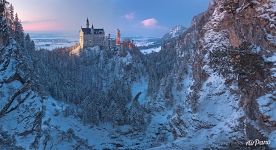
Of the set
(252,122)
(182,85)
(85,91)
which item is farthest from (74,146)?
(252,122)

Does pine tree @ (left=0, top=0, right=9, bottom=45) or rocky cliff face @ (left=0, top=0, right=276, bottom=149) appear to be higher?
pine tree @ (left=0, top=0, right=9, bottom=45)

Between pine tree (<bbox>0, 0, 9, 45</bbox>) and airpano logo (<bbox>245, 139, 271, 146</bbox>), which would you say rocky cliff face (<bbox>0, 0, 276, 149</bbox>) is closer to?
airpano logo (<bbox>245, 139, 271, 146</bbox>)

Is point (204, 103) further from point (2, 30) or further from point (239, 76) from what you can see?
point (2, 30)

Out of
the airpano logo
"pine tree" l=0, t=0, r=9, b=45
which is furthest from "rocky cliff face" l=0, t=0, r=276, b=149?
"pine tree" l=0, t=0, r=9, b=45

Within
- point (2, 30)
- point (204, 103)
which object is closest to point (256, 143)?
point (204, 103)

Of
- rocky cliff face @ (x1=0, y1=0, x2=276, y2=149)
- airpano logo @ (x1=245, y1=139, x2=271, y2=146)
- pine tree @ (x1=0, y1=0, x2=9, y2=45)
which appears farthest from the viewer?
pine tree @ (x1=0, y1=0, x2=9, y2=45)

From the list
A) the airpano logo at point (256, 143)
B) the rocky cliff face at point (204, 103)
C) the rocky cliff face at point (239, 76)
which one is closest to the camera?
the airpano logo at point (256, 143)

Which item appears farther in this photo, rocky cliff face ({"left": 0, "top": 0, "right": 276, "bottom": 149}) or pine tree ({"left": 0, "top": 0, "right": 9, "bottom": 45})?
pine tree ({"left": 0, "top": 0, "right": 9, "bottom": 45})

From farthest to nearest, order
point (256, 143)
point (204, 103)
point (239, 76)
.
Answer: point (204, 103) → point (239, 76) → point (256, 143)

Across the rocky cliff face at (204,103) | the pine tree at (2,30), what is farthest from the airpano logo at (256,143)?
the pine tree at (2,30)

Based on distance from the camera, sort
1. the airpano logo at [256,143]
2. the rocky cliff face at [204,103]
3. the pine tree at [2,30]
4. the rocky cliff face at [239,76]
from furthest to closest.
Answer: the pine tree at [2,30], the rocky cliff face at [204,103], the rocky cliff face at [239,76], the airpano logo at [256,143]

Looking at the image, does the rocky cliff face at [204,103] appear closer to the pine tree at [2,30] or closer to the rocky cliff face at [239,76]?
the rocky cliff face at [239,76]

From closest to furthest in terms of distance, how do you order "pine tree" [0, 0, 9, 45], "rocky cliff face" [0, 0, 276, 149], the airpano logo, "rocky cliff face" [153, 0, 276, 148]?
the airpano logo → "rocky cliff face" [153, 0, 276, 148] → "rocky cliff face" [0, 0, 276, 149] → "pine tree" [0, 0, 9, 45]

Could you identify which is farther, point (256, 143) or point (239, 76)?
point (239, 76)
